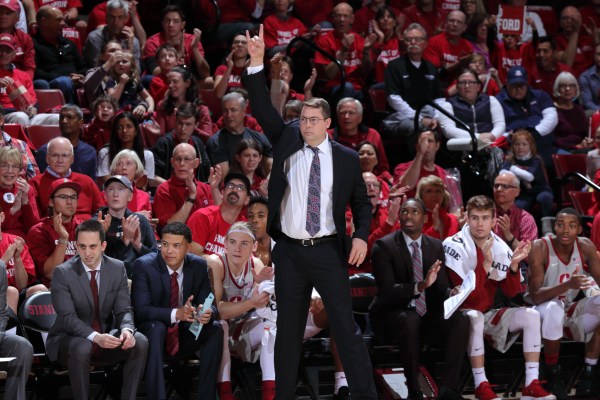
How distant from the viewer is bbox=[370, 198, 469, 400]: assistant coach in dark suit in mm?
6609

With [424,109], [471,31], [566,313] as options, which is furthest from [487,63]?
[566,313]

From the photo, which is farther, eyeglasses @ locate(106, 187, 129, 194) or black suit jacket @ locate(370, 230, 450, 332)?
eyeglasses @ locate(106, 187, 129, 194)

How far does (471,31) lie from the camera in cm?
1153

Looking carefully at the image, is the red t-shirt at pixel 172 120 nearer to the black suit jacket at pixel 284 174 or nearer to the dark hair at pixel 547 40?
the black suit jacket at pixel 284 174

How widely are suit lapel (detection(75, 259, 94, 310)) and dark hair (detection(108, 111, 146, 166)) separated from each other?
2.10 meters

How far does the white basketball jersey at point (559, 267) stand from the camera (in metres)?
7.35

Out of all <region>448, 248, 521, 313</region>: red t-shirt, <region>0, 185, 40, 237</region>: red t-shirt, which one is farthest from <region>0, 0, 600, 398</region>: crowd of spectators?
<region>448, 248, 521, 313</region>: red t-shirt

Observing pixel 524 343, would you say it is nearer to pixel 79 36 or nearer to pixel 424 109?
pixel 424 109

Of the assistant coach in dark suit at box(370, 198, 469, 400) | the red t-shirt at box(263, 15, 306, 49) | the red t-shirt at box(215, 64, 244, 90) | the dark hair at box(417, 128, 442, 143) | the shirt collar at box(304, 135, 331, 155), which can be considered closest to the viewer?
the shirt collar at box(304, 135, 331, 155)

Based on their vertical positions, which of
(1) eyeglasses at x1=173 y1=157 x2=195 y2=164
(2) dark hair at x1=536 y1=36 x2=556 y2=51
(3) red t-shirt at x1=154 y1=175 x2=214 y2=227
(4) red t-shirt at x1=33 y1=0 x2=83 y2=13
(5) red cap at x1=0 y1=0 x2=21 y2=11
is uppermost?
(5) red cap at x1=0 y1=0 x2=21 y2=11

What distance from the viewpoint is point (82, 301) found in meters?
6.19

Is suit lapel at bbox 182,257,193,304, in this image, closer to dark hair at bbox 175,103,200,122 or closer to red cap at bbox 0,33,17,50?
dark hair at bbox 175,103,200,122

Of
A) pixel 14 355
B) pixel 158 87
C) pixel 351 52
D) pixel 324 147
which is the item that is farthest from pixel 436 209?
pixel 14 355

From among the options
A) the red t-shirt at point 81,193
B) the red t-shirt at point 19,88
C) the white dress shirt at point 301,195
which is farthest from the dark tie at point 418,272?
the red t-shirt at point 19,88
